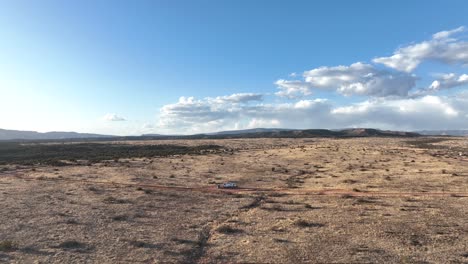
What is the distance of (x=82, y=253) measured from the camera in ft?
49.7

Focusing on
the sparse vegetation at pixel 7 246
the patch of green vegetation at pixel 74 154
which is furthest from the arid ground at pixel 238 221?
the patch of green vegetation at pixel 74 154

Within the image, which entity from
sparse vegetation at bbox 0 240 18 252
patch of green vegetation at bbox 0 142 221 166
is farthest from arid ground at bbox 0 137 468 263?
patch of green vegetation at bbox 0 142 221 166

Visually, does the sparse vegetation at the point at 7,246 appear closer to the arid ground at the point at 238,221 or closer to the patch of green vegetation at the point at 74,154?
the arid ground at the point at 238,221

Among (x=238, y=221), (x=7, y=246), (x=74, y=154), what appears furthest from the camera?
(x=74, y=154)

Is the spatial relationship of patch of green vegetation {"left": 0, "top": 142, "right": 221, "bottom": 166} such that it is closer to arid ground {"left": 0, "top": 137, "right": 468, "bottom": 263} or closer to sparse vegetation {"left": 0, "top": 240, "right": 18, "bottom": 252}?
arid ground {"left": 0, "top": 137, "right": 468, "bottom": 263}

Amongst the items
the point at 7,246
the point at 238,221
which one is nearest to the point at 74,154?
the point at 238,221

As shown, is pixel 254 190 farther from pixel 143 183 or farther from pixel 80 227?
pixel 80 227

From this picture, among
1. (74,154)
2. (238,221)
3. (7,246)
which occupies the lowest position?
(238,221)

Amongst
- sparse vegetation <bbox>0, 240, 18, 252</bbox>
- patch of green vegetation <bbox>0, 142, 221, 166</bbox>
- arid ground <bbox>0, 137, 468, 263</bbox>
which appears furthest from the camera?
patch of green vegetation <bbox>0, 142, 221, 166</bbox>

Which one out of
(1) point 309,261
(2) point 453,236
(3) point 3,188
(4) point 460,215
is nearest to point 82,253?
(1) point 309,261

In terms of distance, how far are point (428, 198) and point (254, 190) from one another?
11772 millimetres

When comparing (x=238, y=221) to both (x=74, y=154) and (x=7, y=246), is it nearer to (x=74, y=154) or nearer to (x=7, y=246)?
(x=7, y=246)

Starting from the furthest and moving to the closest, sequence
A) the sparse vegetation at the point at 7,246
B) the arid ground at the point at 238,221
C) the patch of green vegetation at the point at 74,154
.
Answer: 1. the patch of green vegetation at the point at 74,154
2. the sparse vegetation at the point at 7,246
3. the arid ground at the point at 238,221

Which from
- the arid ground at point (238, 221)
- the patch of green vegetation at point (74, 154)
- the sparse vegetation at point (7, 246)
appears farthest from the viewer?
the patch of green vegetation at point (74, 154)
